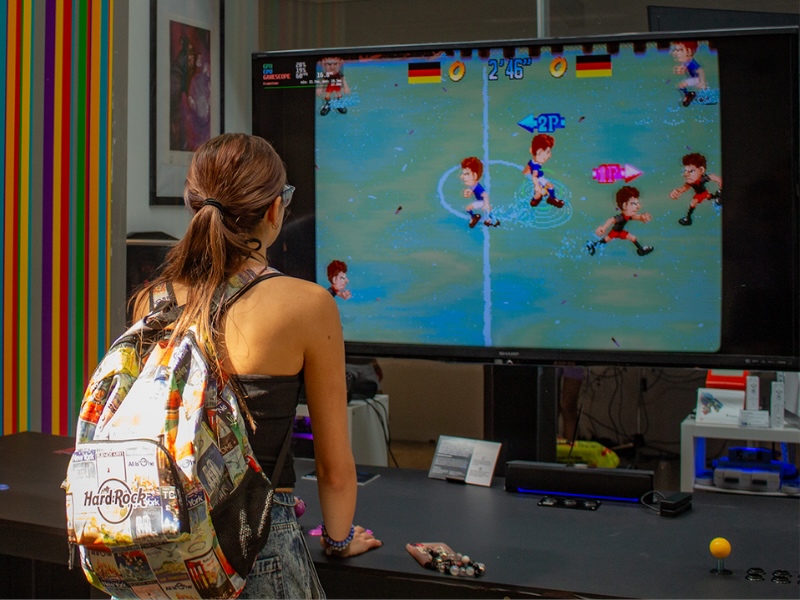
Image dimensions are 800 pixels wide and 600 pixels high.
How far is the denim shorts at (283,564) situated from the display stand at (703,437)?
1867 millimetres

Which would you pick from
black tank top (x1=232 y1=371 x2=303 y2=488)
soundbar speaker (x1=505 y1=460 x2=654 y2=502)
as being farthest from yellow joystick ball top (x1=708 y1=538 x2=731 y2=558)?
black tank top (x1=232 y1=371 x2=303 y2=488)

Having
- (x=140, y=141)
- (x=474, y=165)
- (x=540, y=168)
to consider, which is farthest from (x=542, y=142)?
(x=140, y=141)

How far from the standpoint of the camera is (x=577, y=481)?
73.2 inches

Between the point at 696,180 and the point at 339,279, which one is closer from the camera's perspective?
the point at 696,180

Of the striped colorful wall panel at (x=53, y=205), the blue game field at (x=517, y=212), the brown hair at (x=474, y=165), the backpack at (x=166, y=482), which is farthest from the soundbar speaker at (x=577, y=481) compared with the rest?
the striped colorful wall panel at (x=53, y=205)

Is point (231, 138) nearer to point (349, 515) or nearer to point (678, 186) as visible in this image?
point (349, 515)

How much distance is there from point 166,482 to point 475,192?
3.54 ft

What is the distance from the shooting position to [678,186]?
1872 millimetres

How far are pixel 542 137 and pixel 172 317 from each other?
0.97m

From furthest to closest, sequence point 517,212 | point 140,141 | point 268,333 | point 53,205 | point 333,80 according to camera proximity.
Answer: point 140,141, point 53,205, point 333,80, point 517,212, point 268,333

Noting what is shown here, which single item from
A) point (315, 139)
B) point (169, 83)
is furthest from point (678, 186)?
point (169, 83)

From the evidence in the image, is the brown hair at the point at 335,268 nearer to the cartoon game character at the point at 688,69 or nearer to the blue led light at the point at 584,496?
the blue led light at the point at 584,496

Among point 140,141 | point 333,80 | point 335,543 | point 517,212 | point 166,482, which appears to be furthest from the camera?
point 140,141

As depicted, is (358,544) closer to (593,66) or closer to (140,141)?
(593,66)
